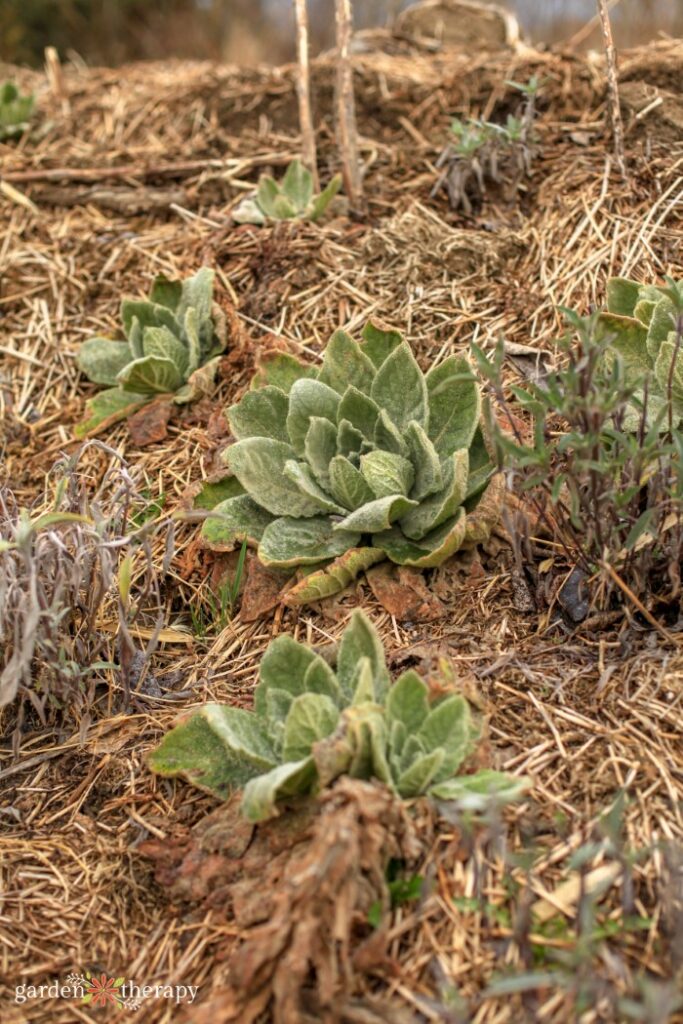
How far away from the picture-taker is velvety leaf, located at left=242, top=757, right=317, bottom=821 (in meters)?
1.63

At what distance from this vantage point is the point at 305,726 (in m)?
1.73

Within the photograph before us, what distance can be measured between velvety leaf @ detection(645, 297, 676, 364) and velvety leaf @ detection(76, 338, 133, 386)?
1521mm

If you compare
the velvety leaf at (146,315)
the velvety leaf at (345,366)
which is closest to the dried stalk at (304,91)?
the velvety leaf at (146,315)

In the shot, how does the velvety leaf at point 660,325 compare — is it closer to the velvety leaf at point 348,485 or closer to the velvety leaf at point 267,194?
the velvety leaf at point 348,485

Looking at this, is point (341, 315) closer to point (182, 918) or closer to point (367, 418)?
point (367, 418)

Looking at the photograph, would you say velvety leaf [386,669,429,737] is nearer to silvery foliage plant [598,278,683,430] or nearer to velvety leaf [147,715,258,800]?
velvety leaf [147,715,258,800]

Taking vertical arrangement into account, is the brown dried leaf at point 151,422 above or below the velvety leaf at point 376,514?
below

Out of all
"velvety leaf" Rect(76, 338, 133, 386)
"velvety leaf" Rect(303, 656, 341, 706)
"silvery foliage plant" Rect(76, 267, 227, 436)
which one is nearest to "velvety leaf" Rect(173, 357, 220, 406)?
"silvery foliage plant" Rect(76, 267, 227, 436)

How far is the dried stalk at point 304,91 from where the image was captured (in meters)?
3.12

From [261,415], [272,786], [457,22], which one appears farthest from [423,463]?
[457,22]

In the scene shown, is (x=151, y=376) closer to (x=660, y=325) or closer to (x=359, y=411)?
(x=359, y=411)

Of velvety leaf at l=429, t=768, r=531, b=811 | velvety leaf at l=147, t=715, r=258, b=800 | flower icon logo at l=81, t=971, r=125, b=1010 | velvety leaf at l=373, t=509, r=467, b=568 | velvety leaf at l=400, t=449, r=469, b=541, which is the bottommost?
flower icon logo at l=81, t=971, r=125, b=1010

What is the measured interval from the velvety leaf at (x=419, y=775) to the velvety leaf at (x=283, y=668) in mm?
303

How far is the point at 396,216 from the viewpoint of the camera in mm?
3125
